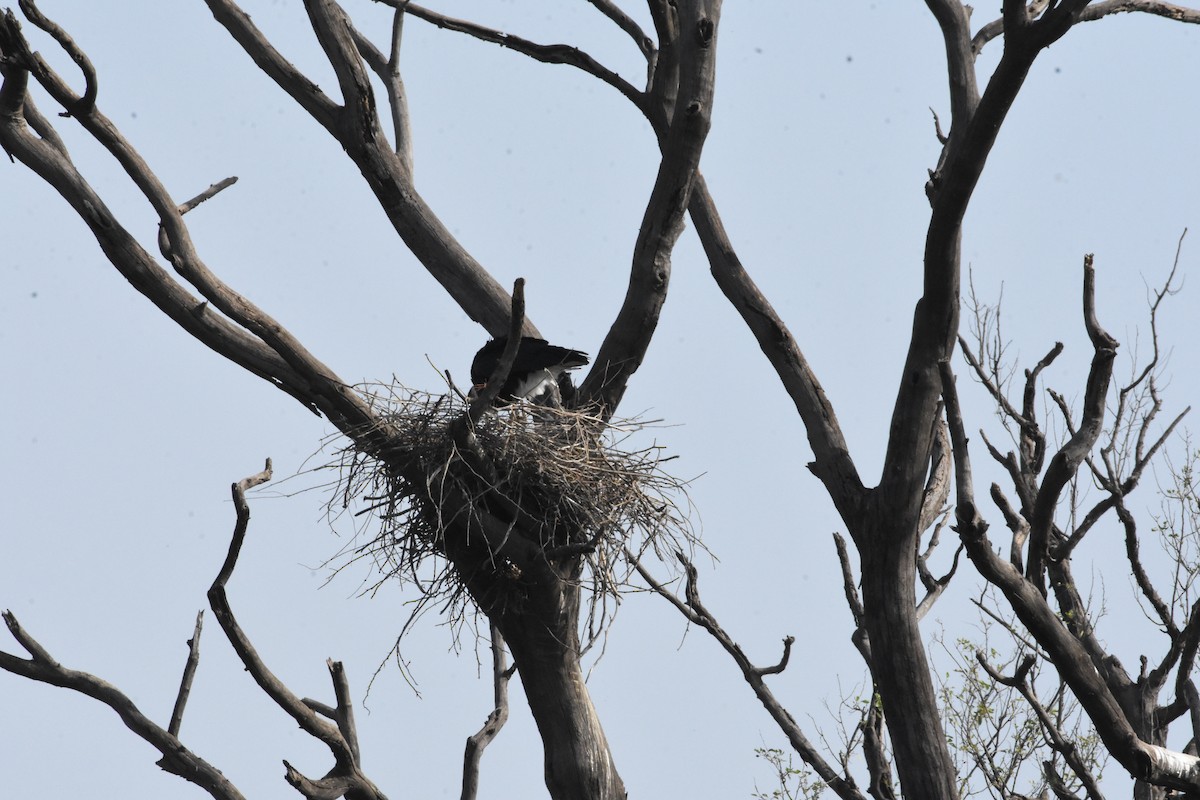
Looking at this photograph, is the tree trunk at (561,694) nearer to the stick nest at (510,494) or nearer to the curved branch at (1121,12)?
the stick nest at (510,494)

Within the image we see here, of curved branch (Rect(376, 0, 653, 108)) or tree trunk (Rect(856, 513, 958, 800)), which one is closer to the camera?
tree trunk (Rect(856, 513, 958, 800))

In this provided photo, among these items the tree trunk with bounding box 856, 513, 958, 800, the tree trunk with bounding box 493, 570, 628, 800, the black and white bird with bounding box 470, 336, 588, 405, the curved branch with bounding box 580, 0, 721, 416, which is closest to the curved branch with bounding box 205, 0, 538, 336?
the black and white bird with bounding box 470, 336, 588, 405

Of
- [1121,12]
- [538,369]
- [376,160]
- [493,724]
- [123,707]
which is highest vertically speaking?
[1121,12]

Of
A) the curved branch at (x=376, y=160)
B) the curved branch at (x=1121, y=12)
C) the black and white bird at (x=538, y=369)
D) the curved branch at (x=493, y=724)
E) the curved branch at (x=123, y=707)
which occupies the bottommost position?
the curved branch at (x=123, y=707)

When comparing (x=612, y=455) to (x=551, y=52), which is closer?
(x=612, y=455)

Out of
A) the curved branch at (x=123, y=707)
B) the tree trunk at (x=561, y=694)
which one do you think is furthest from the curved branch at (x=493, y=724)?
the curved branch at (x=123, y=707)

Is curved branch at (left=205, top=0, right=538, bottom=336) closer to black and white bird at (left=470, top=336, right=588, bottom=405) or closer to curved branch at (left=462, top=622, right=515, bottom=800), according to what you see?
black and white bird at (left=470, top=336, right=588, bottom=405)

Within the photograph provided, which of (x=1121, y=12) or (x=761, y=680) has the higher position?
(x=1121, y=12)

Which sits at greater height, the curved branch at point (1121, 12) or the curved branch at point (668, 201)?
the curved branch at point (1121, 12)

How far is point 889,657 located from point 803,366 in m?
1.46

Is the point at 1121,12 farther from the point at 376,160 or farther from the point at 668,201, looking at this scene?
the point at 376,160

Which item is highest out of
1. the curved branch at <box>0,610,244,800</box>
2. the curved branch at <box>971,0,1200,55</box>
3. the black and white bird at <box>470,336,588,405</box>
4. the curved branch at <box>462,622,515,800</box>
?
the curved branch at <box>971,0,1200,55</box>

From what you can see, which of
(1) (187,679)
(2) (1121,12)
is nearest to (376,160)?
(1) (187,679)

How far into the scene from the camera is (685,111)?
210 inches
